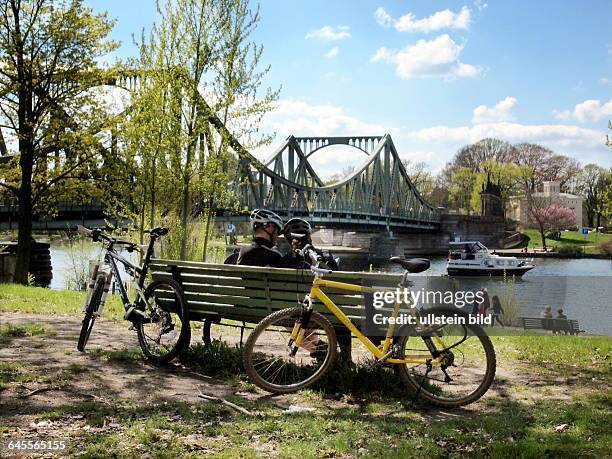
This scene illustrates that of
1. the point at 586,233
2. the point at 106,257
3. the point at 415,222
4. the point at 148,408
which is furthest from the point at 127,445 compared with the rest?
the point at 586,233

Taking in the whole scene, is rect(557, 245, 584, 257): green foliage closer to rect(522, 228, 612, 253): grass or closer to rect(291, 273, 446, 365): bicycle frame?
rect(522, 228, 612, 253): grass

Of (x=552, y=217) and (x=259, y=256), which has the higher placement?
(x=552, y=217)

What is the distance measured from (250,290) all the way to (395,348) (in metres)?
1.32

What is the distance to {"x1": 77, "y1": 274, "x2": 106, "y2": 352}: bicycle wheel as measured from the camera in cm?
573

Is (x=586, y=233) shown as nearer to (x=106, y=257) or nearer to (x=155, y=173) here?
(x=155, y=173)

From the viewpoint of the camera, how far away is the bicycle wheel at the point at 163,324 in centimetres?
534

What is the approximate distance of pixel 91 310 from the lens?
5.81 metres

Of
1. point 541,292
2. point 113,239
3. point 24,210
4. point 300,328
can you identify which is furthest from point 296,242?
point 541,292

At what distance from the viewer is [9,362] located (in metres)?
5.28

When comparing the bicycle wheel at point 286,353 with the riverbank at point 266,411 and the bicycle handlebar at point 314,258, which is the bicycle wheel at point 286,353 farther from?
the bicycle handlebar at point 314,258

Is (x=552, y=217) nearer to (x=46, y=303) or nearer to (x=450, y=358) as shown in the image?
(x=46, y=303)

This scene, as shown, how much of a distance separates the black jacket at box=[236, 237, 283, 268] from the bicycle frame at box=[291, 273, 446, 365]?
2.64 feet

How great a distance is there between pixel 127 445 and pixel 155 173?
1003cm

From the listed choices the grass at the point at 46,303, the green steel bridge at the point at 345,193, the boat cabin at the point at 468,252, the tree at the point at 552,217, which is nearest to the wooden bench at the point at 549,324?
the grass at the point at 46,303
